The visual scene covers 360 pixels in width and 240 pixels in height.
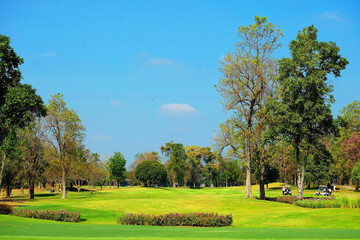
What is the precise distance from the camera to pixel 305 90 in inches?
1865

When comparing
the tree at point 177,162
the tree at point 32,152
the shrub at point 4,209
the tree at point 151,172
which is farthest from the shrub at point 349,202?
the tree at point 177,162

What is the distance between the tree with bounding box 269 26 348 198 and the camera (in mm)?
46188

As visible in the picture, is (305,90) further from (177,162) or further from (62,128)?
(177,162)

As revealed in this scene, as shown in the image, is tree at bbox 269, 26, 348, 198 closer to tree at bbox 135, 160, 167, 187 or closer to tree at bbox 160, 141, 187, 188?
tree at bbox 135, 160, 167, 187

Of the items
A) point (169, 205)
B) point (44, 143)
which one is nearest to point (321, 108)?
point (169, 205)

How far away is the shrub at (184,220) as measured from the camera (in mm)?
30016

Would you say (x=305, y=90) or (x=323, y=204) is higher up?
(x=305, y=90)

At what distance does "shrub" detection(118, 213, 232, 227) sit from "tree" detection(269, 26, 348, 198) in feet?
67.4

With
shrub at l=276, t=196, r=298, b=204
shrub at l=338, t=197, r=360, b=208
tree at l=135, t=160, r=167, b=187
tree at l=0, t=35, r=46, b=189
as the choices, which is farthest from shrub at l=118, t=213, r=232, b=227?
tree at l=135, t=160, r=167, b=187

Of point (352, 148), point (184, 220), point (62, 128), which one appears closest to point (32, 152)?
point (62, 128)

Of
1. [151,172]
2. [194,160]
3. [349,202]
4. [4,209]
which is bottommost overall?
[4,209]

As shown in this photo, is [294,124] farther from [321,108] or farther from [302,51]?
[302,51]

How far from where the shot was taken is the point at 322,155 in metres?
51.1

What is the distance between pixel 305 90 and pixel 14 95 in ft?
112
